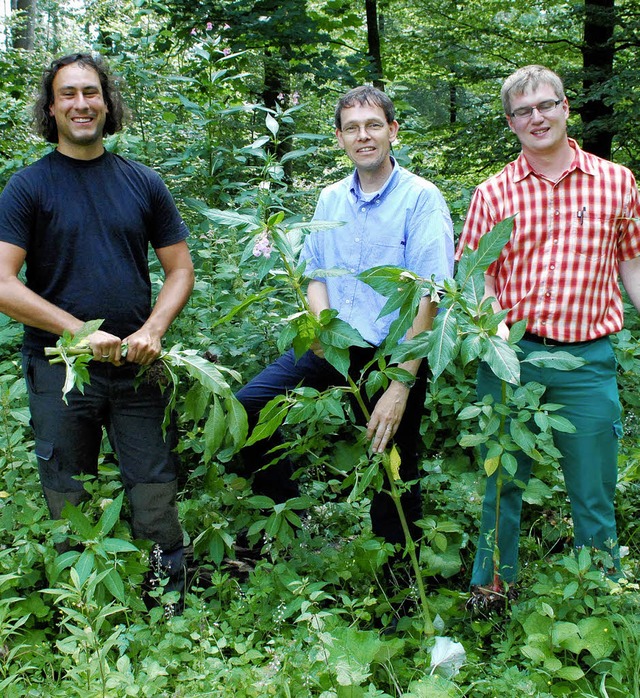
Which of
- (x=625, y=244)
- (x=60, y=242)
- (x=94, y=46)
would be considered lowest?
(x=625, y=244)

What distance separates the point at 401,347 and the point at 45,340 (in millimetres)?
1408

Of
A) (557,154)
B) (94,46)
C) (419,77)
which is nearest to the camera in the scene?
(557,154)

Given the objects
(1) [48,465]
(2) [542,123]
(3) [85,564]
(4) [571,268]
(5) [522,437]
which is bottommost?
(3) [85,564]

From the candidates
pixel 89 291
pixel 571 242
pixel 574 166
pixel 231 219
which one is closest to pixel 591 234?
pixel 571 242

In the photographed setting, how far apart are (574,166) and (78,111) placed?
187 cm

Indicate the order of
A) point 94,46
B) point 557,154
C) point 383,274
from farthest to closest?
point 94,46 < point 557,154 < point 383,274

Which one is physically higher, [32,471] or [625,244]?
[625,244]

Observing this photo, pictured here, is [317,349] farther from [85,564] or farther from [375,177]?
[85,564]

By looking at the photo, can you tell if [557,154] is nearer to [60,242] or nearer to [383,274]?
[383,274]

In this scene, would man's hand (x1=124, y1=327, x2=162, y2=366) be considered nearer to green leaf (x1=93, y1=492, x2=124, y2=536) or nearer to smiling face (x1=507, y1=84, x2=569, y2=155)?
green leaf (x1=93, y1=492, x2=124, y2=536)

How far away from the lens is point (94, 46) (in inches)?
242

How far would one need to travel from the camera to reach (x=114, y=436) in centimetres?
296

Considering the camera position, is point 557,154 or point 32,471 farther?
point 32,471

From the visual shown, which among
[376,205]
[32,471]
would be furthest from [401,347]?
[32,471]
